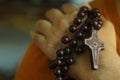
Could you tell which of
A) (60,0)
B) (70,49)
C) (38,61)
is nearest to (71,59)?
(70,49)

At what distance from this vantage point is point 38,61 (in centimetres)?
91

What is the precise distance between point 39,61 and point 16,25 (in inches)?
46.0

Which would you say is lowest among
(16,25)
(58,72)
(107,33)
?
(58,72)

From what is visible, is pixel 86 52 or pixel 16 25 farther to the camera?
pixel 16 25

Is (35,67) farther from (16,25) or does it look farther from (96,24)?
(16,25)

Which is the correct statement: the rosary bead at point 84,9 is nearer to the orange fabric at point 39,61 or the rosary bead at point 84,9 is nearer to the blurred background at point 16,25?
the orange fabric at point 39,61

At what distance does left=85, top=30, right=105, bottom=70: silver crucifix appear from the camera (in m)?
0.78

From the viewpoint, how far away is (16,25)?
6.72 ft

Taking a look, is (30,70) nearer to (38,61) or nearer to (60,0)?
(38,61)

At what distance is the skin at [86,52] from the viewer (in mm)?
802

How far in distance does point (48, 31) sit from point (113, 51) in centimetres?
16

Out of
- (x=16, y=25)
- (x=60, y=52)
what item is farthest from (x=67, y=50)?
(x=16, y=25)

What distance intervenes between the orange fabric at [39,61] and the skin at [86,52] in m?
0.05

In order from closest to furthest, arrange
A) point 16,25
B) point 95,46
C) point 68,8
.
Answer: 1. point 95,46
2. point 68,8
3. point 16,25
